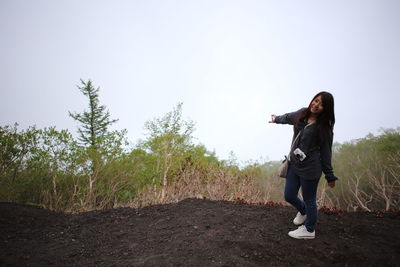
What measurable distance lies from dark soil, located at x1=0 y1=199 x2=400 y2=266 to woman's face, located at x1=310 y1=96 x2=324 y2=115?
1.67 meters

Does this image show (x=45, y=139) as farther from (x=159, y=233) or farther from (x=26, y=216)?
(x=159, y=233)

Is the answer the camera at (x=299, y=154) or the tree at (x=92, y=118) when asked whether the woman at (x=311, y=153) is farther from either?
the tree at (x=92, y=118)

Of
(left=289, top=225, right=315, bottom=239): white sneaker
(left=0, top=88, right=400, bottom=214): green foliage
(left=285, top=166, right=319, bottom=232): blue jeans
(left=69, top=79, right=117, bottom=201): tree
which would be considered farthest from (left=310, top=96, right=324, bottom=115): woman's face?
(left=69, top=79, right=117, bottom=201): tree

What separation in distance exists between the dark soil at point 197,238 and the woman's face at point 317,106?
1667 mm

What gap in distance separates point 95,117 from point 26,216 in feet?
66.2

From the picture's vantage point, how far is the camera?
111 inches

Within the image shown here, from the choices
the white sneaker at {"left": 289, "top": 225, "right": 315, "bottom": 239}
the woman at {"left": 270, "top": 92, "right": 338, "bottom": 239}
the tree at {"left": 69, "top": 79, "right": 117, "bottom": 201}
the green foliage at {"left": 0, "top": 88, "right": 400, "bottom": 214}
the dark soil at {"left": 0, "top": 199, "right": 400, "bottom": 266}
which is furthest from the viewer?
the tree at {"left": 69, "top": 79, "right": 117, "bottom": 201}

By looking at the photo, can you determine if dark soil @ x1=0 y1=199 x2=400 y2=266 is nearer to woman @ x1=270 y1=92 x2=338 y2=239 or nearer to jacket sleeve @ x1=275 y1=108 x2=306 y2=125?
woman @ x1=270 y1=92 x2=338 y2=239

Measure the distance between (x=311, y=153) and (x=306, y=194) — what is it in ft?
1.70

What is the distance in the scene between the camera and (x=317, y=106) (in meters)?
2.81

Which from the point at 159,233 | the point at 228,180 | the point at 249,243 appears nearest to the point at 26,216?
the point at 159,233

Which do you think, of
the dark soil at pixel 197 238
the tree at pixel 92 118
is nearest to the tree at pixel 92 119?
the tree at pixel 92 118

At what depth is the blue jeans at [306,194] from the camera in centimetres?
286

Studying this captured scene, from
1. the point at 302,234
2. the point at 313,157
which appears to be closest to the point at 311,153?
the point at 313,157
